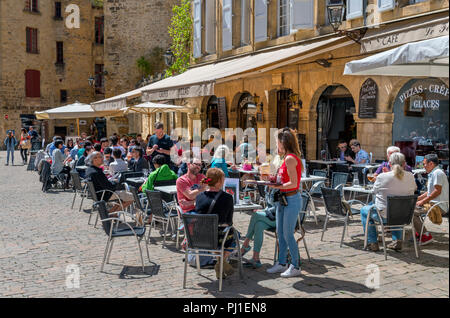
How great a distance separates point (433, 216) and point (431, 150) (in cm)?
542

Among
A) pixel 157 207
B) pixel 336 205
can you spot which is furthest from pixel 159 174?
pixel 336 205

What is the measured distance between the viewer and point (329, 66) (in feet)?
44.1

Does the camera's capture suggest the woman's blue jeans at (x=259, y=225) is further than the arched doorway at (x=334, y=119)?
No

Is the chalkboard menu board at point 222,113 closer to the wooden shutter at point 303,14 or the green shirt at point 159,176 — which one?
the wooden shutter at point 303,14

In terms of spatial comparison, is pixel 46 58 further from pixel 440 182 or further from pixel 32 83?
pixel 440 182

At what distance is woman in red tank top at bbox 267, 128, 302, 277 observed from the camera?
5.14 meters

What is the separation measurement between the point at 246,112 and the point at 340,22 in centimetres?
645

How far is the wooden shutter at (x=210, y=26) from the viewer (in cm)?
1947

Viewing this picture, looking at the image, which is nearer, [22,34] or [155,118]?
[155,118]

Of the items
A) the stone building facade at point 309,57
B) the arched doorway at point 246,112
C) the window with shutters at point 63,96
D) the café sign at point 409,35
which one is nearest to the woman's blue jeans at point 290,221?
the café sign at point 409,35

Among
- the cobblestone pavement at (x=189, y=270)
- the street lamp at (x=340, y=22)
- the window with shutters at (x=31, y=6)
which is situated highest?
the window with shutters at (x=31, y=6)
